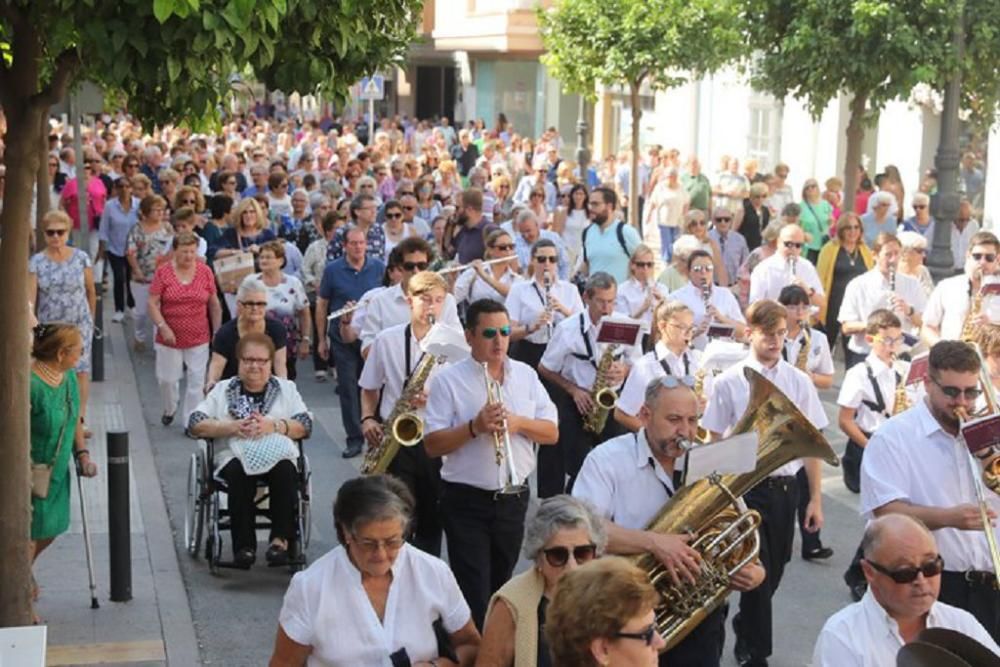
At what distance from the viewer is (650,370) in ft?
34.2

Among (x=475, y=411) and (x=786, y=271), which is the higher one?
(x=475, y=411)

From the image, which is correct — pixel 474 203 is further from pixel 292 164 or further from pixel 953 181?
pixel 292 164

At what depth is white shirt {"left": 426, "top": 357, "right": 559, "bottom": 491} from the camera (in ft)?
27.5

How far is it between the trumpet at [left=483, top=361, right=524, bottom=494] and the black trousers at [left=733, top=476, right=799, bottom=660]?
1.18 meters

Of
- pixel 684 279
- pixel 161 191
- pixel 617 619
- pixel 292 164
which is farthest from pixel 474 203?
pixel 292 164

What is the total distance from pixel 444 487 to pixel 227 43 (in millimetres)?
2358

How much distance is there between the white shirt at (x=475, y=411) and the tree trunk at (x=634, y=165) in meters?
18.5

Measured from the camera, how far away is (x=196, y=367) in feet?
48.3

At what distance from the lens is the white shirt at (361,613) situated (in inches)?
235

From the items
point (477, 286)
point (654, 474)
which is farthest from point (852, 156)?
point (654, 474)

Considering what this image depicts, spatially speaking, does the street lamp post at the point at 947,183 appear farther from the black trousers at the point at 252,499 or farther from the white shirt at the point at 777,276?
the black trousers at the point at 252,499

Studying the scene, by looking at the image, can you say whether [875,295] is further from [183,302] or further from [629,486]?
[629,486]

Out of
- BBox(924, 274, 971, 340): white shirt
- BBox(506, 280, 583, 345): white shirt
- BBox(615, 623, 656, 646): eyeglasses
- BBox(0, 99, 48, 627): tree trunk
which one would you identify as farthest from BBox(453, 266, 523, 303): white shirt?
BBox(615, 623, 656, 646): eyeglasses

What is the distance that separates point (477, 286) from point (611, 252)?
5.35 feet
